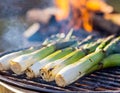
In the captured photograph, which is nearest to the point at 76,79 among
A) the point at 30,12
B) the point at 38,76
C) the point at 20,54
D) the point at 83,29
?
the point at 38,76

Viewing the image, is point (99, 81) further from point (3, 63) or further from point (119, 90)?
point (3, 63)

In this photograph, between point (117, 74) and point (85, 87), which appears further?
point (117, 74)

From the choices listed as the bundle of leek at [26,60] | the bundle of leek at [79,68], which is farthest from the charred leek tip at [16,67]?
the bundle of leek at [79,68]

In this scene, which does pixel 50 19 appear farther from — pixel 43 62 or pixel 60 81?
pixel 60 81

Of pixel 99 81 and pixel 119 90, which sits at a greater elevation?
pixel 99 81

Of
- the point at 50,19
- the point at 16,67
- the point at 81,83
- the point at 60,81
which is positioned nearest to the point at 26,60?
the point at 16,67

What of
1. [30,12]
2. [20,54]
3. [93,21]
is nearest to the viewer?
[20,54]

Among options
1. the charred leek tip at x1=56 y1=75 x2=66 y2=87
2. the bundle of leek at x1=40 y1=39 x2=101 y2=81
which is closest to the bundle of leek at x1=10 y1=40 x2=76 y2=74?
the bundle of leek at x1=40 y1=39 x2=101 y2=81
